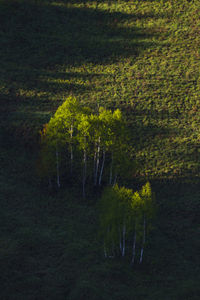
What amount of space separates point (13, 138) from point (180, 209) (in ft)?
91.5

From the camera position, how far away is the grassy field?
124 feet

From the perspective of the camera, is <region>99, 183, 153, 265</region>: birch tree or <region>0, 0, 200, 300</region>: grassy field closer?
<region>0, 0, 200, 300</region>: grassy field

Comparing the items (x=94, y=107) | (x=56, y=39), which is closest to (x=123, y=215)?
(x=94, y=107)

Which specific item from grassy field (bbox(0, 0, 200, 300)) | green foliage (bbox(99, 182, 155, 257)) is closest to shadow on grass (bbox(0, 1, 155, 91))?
grassy field (bbox(0, 0, 200, 300))

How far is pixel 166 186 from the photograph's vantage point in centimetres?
5562

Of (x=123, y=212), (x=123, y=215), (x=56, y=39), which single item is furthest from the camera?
(x=56, y=39)

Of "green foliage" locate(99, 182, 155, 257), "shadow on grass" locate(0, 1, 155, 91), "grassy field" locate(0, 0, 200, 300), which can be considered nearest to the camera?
"grassy field" locate(0, 0, 200, 300)

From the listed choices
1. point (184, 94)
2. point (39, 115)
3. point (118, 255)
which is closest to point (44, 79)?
point (39, 115)

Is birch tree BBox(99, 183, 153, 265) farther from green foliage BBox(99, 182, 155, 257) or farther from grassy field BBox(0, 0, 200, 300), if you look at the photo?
grassy field BBox(0, 0, 200, 300)

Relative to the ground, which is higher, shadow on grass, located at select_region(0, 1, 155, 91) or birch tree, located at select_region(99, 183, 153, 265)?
shadow on grass, located at select_region(0, 1, 155, 91)

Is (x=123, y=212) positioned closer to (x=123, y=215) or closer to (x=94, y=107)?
(x=123, y=215)

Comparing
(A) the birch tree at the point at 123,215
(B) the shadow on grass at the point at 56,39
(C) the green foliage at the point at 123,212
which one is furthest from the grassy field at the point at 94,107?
(C) the green foliage at the point at 123,212

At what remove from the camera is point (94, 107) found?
7000 cm

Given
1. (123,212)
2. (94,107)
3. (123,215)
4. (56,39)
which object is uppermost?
(56,39)
